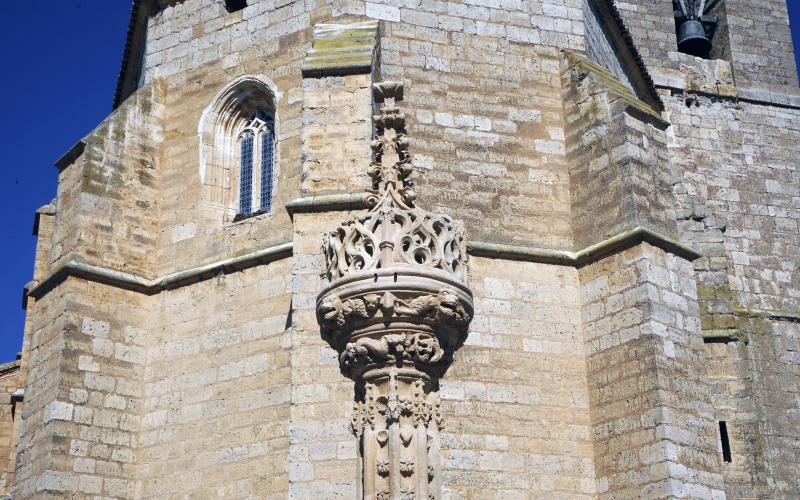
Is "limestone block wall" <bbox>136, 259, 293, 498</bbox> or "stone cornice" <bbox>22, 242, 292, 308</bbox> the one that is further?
"stone cornice" <bbox>22, 242, 292, 308</bbox>

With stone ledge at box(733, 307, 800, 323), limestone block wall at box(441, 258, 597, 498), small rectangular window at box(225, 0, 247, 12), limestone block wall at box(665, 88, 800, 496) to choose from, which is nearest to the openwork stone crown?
limestone block wall at box(441, 258, 597, 498)

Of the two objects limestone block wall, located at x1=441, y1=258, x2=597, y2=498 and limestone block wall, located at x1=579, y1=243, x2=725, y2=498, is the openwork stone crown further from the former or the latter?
limestone block wall, located at x1=579, y1=243, x2=725, y2=498

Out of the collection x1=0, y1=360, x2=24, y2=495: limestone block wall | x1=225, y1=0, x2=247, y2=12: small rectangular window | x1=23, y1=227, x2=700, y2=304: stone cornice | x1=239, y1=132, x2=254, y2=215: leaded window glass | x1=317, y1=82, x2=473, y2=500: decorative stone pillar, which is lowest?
x1=317, y1=82, x2=473, y2=500: decorative stone pillar

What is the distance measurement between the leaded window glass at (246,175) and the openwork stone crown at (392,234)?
6.48m

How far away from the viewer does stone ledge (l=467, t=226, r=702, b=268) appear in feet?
38.9

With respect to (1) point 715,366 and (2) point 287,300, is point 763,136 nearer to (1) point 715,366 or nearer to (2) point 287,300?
(1) point 715,366

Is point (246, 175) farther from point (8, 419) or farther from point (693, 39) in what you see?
point (693, 39)

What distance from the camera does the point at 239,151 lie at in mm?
13820

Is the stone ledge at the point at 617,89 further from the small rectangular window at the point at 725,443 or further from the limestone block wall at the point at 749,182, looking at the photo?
the limestone block wall at the point at 749,182

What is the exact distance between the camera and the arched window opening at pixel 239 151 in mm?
13367

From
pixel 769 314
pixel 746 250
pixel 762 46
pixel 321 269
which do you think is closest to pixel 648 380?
pixel 321 269

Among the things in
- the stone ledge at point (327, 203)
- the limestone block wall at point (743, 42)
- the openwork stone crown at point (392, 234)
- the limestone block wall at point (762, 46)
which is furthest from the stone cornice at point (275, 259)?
the limestone block wall at point (762, 46)

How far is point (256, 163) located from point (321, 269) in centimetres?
379

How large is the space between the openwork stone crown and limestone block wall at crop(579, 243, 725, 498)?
4850mm
